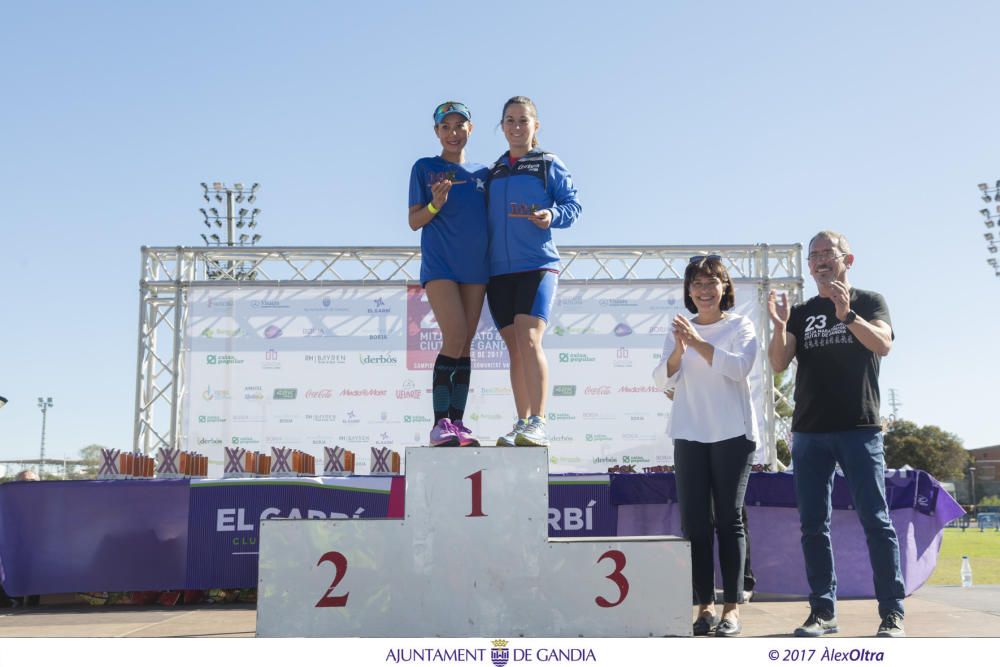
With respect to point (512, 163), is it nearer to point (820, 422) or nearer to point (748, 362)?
point (748, 362)

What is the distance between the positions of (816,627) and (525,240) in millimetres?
1762

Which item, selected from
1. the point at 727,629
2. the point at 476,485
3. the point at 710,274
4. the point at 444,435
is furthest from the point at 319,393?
the point at 727,629

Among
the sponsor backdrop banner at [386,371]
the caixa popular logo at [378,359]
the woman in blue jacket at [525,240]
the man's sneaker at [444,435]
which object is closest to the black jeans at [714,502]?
the woman in blue jacket at [525,240]

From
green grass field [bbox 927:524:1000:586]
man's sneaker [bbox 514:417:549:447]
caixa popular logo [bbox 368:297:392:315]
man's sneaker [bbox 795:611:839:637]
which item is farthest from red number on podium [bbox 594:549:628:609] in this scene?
caixa popular logo [bbox 368:297:392:315]

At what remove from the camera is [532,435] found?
9.96 ft

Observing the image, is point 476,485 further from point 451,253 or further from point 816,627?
point 816,627

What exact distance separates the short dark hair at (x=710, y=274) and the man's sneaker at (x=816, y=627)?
121 centimetres

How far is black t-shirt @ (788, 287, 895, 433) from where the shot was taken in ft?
10.00

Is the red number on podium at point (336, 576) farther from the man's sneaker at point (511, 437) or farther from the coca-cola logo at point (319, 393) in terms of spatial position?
the coca-cola logo at point (319, 393)

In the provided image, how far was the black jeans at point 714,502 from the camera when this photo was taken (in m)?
3.06

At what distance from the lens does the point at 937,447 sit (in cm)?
3750
